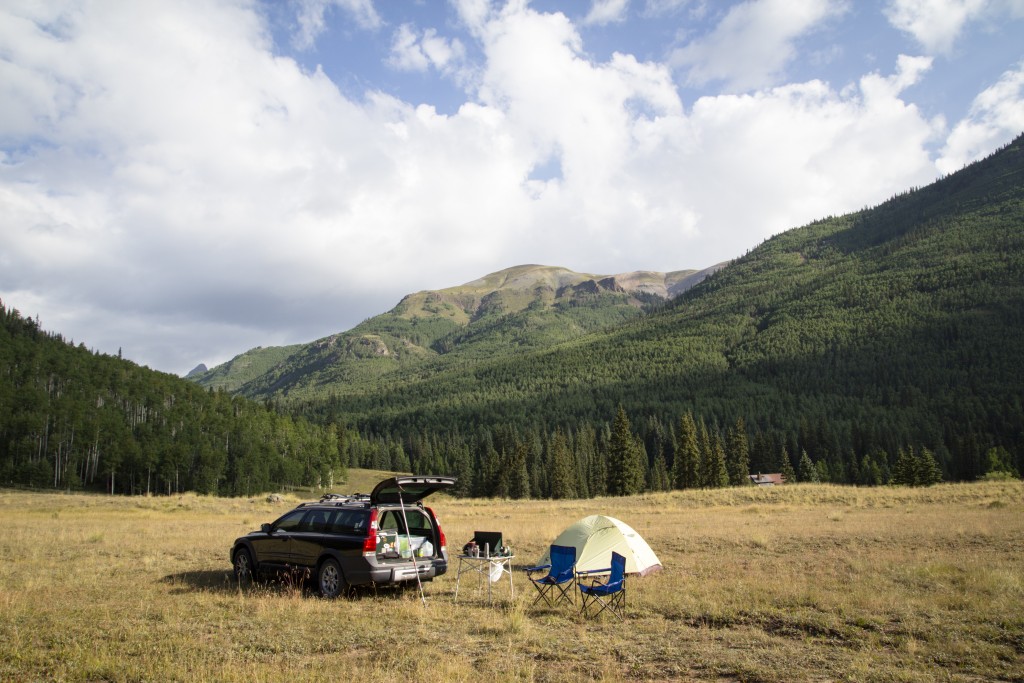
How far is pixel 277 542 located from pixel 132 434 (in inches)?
3727

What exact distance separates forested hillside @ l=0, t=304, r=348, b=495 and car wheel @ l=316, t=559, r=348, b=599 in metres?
85.2

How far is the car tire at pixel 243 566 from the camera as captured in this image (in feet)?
44.3

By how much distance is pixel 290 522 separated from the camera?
13.4m

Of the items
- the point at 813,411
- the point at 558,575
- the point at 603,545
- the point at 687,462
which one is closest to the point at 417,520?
the point at 558,575

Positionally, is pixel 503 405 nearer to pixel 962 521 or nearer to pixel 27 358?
pixel 27 358

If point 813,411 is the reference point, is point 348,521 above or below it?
below

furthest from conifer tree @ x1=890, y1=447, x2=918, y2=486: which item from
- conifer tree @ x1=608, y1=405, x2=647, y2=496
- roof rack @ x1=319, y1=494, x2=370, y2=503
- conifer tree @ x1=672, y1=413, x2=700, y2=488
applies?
roof rack @ x1=319, y1=494, x2=370, y2=503

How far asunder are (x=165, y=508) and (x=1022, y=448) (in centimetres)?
10954

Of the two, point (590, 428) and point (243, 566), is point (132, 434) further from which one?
point (243, 566)

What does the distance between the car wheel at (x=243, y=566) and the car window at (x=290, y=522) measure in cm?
→ 102

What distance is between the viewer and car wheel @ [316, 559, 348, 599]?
11648mm

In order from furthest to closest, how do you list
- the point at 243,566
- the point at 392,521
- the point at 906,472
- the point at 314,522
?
the point at 906,472, the point at 243,566, the point at 314,522, the point at 392,521

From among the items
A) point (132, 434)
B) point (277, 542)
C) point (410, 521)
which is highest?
point (132, 434)

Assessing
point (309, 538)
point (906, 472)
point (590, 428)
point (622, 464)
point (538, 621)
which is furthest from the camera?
point (590, 428)
